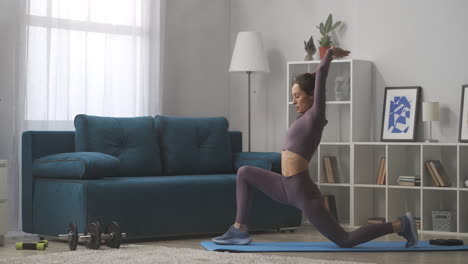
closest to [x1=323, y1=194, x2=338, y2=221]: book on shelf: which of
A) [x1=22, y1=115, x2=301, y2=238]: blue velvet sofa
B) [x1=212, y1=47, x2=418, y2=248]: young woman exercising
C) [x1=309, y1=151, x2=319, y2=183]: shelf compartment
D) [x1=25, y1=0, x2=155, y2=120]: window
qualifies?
[x1=309, y1=151, x2=319, y2=183]: shelf compartment

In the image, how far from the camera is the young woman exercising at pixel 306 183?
4.82m

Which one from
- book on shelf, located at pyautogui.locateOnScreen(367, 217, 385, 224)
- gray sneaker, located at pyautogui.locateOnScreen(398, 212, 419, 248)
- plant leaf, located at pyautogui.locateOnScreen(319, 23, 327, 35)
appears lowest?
book on shelf, located at pyautogui.locateOnScreen(367, 217, 385, 224)

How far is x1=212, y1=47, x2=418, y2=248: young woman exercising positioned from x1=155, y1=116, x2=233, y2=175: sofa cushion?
4.22 feet

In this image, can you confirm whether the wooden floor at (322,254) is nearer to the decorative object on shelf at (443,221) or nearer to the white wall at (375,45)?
the decorative object on shelf at (443,221)

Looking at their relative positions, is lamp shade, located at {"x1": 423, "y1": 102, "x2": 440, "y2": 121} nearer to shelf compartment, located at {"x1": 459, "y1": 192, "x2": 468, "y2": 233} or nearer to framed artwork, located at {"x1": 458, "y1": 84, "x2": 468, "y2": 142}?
framed artwork, located at {"x1": 458, "y1": 84, "x2": 468, "y2": 142}

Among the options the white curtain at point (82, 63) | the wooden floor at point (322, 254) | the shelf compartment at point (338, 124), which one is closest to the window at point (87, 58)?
the white curtain at point (82, 63)

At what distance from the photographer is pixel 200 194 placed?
5848 mm

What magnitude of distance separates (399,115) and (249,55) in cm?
138

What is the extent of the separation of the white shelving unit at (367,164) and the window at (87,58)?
4.27 feet

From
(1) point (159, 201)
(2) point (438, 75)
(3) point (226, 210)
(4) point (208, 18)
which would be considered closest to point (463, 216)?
(2) point (438, 75)

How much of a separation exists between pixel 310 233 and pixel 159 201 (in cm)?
137

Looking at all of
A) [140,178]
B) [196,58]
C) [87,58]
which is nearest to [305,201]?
[140,178]

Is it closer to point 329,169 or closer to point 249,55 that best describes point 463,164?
point 329,169

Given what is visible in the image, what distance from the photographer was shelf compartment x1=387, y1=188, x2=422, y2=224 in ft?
21.7
